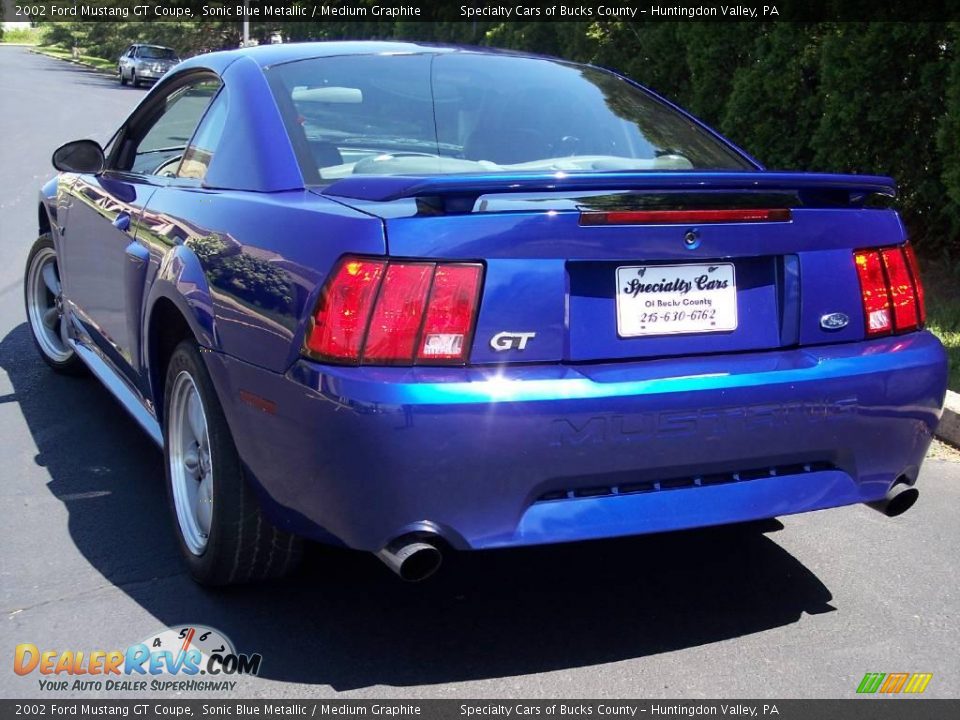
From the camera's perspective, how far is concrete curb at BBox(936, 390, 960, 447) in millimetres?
5340

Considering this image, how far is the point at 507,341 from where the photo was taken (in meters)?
2.89

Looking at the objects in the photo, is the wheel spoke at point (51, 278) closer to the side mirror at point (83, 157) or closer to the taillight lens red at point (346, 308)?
the side mirror at point (83, 157)

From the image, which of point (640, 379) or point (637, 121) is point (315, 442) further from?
point (637, 121)

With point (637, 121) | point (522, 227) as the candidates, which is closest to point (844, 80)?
point (637, 121)

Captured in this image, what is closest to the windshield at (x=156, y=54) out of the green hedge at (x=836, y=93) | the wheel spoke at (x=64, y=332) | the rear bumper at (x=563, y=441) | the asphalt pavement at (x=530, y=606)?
the green hedge at (x=836, y=93)

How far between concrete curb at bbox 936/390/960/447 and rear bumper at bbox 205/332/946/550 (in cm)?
224

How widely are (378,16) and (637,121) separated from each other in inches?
992

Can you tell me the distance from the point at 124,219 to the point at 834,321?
256 cm

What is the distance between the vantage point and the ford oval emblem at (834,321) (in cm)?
326

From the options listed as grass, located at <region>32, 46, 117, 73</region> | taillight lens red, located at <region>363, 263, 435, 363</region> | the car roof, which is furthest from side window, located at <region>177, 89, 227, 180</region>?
grass, located at <region>32, 46, 117, 73</region>

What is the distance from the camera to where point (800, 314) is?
10.6 feet

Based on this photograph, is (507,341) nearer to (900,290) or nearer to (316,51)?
(900,290)

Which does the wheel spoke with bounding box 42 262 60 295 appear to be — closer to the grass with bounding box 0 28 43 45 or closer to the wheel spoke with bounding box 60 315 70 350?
the wheel spoke with bounding box 60 315 70 350

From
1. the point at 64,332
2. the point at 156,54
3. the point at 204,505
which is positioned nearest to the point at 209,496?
the point at 204,505
